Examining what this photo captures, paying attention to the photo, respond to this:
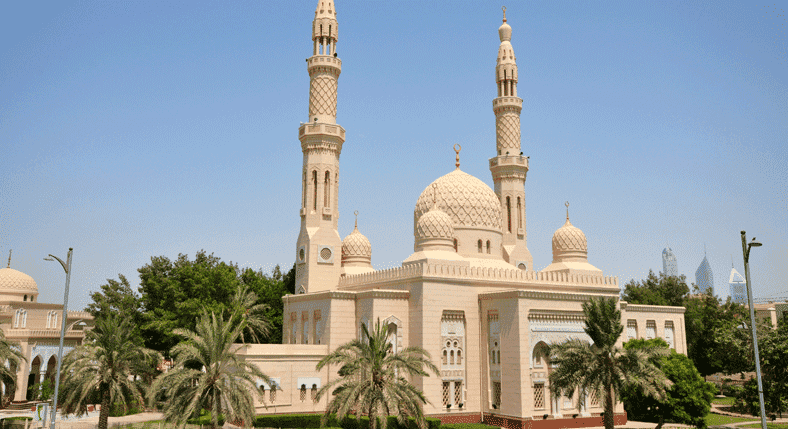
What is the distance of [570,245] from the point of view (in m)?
37.9

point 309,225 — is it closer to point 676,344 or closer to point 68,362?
point 68,362

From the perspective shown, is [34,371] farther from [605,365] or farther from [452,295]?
[605,365]

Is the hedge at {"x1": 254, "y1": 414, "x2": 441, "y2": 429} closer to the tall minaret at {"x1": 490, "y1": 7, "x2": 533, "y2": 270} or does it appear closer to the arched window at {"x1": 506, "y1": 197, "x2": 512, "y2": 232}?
the tall minaret at {"x1": 490, "y1": 7, "x2": 533, "y2": 270}

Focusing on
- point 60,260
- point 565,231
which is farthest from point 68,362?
point 565,231

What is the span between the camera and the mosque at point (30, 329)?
44531 mm

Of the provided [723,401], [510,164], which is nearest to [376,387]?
[510,164]

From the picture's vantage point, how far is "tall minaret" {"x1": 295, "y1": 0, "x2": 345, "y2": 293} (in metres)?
37.8

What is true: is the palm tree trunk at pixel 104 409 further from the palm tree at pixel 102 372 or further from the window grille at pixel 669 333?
the window grille at pixel 669 333

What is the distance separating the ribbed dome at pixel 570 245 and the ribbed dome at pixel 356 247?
11.5 meters

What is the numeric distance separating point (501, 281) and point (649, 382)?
33.3 feet

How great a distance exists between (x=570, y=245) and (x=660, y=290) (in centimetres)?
2521

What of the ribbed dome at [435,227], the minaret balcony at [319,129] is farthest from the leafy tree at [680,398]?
the minaret balcony at [319,129]

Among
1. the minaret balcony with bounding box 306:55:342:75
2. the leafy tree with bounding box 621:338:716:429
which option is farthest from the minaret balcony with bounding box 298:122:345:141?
the leafy tree with bounding box 621:338:716:429

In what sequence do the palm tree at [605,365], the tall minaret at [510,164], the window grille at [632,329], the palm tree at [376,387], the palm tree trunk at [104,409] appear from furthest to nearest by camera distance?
the tall minaret at [510,164]
the window grille at [632,329]
the palm tree trunk at [104,409]
the palm tree at [605,365]
the palm tree at [376,387]
